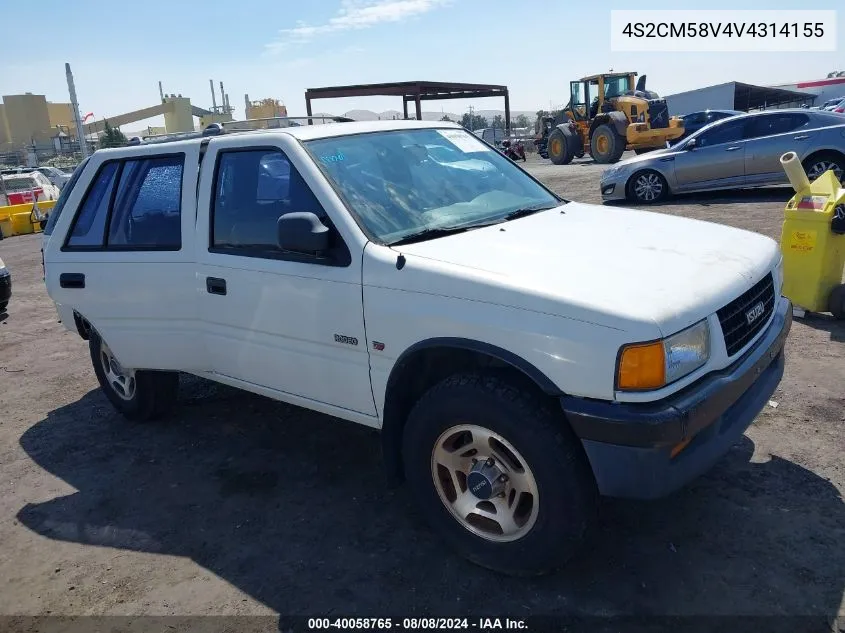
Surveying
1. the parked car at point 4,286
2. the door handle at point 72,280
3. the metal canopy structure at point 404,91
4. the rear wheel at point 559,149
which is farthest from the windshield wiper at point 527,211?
the rear wheel at point 559,149

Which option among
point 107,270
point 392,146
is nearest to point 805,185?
point 392,146

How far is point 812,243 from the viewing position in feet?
17.6

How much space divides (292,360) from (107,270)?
1.55 meters

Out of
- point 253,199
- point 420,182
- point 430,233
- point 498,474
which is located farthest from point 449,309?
point 253,199

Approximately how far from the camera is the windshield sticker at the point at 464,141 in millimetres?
4090

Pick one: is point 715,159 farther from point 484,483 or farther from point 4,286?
point 4,286

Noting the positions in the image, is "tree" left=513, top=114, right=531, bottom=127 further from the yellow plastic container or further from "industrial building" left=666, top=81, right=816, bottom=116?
the yellow plastic container

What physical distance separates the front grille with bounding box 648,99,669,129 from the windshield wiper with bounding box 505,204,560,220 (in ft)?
66.2

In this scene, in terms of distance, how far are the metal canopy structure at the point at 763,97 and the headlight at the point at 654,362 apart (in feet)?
170

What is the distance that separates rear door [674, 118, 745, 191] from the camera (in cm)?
1189

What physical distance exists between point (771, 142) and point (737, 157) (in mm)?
579

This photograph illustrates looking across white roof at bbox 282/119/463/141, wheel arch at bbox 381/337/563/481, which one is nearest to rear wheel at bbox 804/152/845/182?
white roof at bbox 282/119/463/141

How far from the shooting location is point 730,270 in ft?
9.37

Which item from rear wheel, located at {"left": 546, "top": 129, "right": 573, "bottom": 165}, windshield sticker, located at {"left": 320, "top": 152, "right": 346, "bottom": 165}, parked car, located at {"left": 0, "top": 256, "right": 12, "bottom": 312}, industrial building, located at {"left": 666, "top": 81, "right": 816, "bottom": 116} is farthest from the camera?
industrial building, located at {"left": 666, "top": 81, "right": 816, "bottom": 116}
